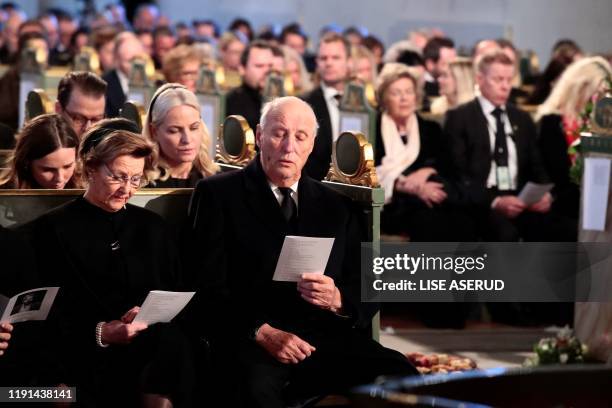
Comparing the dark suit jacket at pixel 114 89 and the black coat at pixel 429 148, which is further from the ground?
the dark suit jacket at pixel 114 89

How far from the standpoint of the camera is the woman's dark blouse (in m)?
4.29

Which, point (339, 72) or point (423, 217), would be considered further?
point (339, 72)

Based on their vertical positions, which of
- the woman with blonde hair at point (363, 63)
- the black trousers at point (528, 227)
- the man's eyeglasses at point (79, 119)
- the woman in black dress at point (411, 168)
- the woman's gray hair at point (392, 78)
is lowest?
the black trousers at point (528, 227)

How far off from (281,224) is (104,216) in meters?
0.63

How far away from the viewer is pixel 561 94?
859 cm

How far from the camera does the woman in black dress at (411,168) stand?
8.02 meters

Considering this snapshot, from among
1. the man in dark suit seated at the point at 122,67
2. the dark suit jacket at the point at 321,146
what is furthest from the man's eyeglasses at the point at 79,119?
the man in dark suit seated at the point at 122,67

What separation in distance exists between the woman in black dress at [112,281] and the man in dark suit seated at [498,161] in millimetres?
3982

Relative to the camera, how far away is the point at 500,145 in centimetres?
823

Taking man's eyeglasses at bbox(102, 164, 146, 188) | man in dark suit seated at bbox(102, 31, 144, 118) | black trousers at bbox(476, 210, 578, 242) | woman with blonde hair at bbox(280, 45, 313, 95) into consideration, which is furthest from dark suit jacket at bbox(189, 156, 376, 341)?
woman with blonde hair at bbox(280, 45, 313, 95)

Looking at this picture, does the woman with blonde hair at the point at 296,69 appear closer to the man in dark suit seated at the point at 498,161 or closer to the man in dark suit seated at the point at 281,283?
the man in dark suit seated at the point at 498,161

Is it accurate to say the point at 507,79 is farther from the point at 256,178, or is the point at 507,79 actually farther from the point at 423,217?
the point at 256,178

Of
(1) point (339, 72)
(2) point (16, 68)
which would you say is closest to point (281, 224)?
(1) point (339, 72)

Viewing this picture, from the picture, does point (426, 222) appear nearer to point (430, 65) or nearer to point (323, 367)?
point (323, 367)
